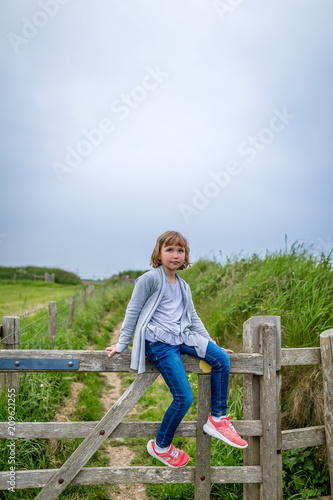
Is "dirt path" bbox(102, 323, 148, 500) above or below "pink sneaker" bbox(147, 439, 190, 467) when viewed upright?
below

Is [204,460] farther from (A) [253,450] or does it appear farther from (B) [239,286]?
(B) [239,286]

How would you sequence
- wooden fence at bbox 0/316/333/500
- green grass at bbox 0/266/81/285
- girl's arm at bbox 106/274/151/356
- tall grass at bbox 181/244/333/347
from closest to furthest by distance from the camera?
girl's arm at bbox 106/274/151/356 < wooden fence at bbox 0/316/333/500 < tall grass at bbox 181/244/333/347 < green grass at bbox 0/266/81/285

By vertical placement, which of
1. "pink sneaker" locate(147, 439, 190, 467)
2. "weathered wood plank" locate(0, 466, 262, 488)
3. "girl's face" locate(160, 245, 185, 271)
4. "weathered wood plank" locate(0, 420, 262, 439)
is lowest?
"weathered wood plank" locate(0, 466, 262, 488)

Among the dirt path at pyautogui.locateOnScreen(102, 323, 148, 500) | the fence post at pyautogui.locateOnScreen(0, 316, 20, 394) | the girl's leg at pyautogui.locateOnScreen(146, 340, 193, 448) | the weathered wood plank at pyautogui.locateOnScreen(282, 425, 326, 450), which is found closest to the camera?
the girl's leg at pyautogui.locateOnScreen(146, 340, 193, 448)

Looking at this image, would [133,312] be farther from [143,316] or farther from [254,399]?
[254,399]

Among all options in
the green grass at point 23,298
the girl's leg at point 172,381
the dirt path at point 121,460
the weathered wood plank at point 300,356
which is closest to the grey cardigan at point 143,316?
the girl's leg at point 172,381

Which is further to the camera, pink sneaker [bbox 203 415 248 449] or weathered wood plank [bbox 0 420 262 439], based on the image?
weathered wood plank [bbox 0 420 262 439]

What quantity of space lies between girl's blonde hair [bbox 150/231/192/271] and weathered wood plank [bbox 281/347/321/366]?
1.35m

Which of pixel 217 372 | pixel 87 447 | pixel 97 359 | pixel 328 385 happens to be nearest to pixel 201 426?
pixel 217 372

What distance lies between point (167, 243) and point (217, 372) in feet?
3.90

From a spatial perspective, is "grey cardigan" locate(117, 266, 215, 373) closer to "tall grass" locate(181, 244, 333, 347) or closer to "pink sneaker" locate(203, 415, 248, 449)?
"pink sneaker" locate(203, 415, 248, 449)

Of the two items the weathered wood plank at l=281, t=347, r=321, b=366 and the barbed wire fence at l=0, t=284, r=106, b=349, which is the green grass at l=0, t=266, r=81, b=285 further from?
the weathered wood plank at l=281, t=347, r=321, b=366

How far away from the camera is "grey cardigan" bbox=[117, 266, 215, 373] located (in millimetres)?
3049

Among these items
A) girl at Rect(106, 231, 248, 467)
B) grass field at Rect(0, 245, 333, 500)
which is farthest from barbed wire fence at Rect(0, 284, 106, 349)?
girl at Rect(106, 231, 248, 467)
